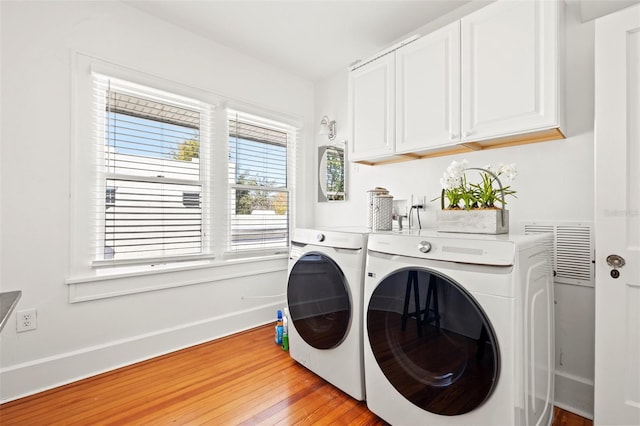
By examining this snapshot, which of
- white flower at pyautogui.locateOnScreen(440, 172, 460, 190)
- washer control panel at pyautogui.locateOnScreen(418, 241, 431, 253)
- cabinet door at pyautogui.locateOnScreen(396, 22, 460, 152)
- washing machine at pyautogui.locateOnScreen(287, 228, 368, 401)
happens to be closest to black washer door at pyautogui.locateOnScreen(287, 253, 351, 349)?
washing machine at pyautogui.locateOnScreen(287, 228, 368, 401)

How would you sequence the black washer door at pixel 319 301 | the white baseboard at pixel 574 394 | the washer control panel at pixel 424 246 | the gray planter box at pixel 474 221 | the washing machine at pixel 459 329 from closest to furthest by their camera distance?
the washing machine at pixel 459 329 < the washer control panel at pixel 424 246 < the gray planter box at pixel 474 221 < the white baseboard at pixel 574 394 < the black washer door at pixel 319 301

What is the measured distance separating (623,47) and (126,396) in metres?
3.10

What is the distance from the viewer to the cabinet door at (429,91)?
1834 mm

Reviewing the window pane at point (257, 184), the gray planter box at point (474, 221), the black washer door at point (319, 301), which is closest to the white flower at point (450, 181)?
the gray planter box at point (474, 221)

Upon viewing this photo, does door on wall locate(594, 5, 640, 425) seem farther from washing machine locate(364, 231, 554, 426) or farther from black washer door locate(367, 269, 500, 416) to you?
black washer door locate(367, 269, 500, 416)

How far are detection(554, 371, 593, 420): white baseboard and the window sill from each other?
2.27m

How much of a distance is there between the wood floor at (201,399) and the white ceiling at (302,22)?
2495 millimetres

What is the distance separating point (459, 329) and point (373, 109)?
164cm

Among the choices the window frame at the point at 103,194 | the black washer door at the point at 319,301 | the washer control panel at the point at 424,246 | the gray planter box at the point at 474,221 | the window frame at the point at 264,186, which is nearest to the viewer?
the washer control panel at the point at 424,246

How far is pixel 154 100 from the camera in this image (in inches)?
91.8

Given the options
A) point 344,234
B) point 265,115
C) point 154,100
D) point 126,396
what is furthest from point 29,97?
point 344,234

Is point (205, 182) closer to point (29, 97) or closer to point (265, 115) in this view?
point (265, 115)

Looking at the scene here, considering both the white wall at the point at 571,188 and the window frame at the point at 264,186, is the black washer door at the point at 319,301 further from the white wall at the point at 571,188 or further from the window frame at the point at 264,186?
the white wall at the point at 571,188

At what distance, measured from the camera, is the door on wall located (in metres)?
1.36
